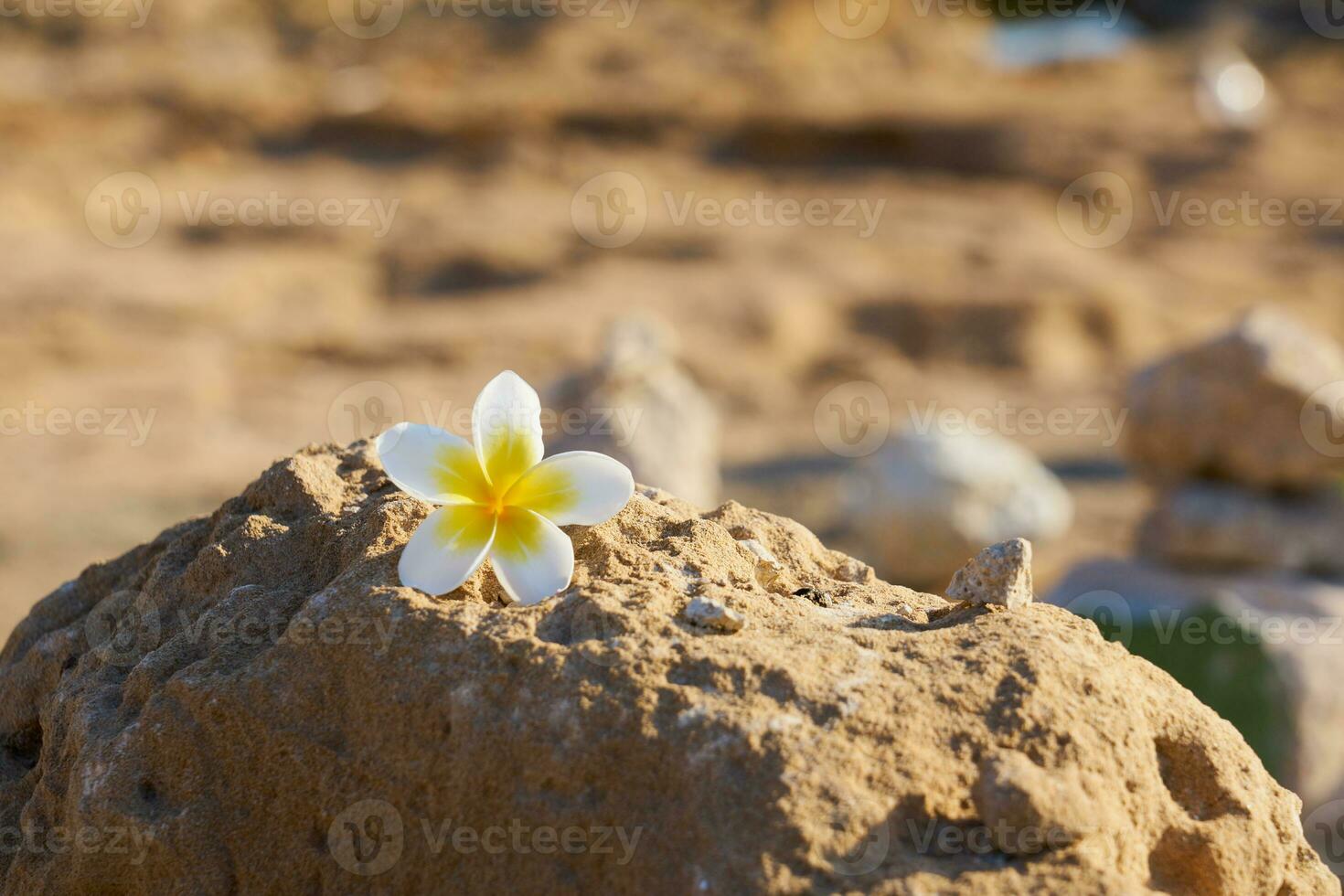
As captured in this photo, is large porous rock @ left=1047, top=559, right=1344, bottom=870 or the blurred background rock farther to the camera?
the blurred background rock

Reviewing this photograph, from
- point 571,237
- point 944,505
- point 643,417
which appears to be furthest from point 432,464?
point 571,237

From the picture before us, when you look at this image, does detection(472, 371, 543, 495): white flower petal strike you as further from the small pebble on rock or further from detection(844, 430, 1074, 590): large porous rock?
detection(844, 430, 1074, 590): large porous rock

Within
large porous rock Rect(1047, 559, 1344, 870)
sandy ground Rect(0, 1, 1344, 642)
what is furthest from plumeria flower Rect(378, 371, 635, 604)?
sandy ground Rect(0, 1, 1344, 642)

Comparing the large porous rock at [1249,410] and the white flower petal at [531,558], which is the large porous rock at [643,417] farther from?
the white flower petal at [531,558]

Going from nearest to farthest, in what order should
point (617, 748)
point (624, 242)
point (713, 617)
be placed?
point (617, 748) < point (713, 617) < point (624, 242)

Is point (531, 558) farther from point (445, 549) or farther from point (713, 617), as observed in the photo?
point (713, 617)
